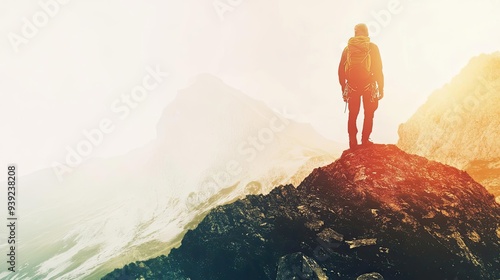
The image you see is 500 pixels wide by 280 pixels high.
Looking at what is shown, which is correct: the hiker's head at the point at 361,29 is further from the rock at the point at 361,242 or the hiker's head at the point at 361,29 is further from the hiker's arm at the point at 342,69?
the rock at the point at 361,242

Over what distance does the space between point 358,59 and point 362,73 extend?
28.5 inches

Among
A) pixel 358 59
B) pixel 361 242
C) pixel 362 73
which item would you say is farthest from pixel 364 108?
pixel 361 242

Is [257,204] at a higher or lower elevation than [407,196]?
higher

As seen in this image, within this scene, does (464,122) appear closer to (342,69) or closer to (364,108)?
(364,108)

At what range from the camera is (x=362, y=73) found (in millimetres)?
15977

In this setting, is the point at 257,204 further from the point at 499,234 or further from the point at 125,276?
the point at 125,276

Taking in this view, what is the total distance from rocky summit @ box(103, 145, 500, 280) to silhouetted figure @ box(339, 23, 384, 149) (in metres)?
2.98

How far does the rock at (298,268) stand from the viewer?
14305 mm

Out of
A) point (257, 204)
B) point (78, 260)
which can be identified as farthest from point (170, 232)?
point (257, 204)

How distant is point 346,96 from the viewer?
16578 millimetres

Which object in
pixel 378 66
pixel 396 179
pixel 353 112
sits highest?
pixel 378 66

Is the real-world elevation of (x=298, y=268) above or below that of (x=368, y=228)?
below

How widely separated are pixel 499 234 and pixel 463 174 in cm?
368

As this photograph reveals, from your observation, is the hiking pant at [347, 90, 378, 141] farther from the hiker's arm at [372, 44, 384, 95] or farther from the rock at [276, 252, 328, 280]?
the rock at [276, 252, 328, 280]
